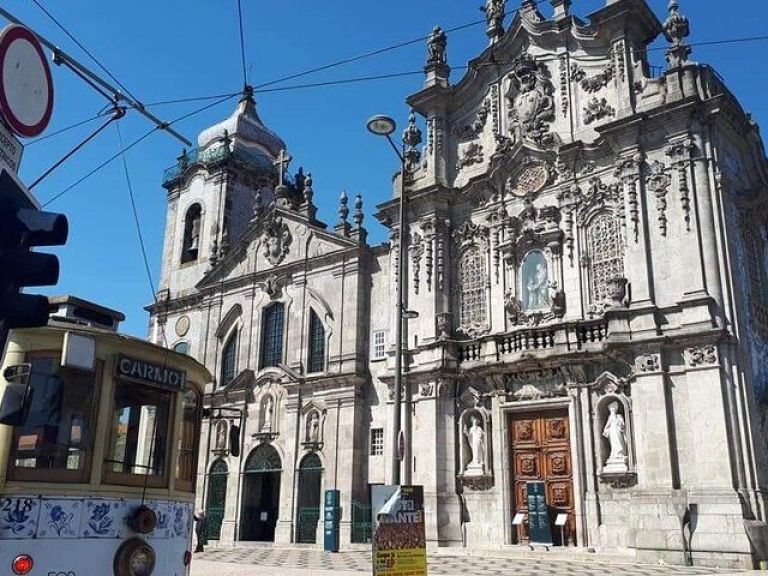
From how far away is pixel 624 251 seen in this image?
2094cm

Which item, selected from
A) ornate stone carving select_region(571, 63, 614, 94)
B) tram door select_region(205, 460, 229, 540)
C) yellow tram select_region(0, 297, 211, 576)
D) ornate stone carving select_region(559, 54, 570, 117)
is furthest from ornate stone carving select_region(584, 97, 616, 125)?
tram door select_region(205, 460, 229, 540)

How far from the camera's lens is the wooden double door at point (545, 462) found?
20391mm

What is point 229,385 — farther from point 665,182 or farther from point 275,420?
point 665,182

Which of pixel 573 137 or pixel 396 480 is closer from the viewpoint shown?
pixel 396 480

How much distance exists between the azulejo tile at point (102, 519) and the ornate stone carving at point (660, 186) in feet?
54.8

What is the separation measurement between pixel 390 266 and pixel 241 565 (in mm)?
11596

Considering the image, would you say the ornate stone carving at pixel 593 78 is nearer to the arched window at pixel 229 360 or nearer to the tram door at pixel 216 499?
Result: the arched window at pixel 229 360

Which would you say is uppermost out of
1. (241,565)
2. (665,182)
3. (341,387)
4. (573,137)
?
(573,137)

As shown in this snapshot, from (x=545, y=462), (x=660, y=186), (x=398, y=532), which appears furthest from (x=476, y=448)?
(x=398, y=532)

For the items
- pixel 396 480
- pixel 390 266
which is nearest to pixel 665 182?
pixel 390 266

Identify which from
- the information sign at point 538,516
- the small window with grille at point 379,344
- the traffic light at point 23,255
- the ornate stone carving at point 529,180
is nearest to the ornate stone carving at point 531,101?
the ornate stone carving at point 529,180

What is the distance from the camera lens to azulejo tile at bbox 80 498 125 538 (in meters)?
6.99

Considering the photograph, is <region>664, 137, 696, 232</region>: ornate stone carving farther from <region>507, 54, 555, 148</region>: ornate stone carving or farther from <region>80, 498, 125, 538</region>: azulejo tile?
<region>80, 498, 125, 538</region>: azulejo tile

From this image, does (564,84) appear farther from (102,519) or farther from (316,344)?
(102,519)
